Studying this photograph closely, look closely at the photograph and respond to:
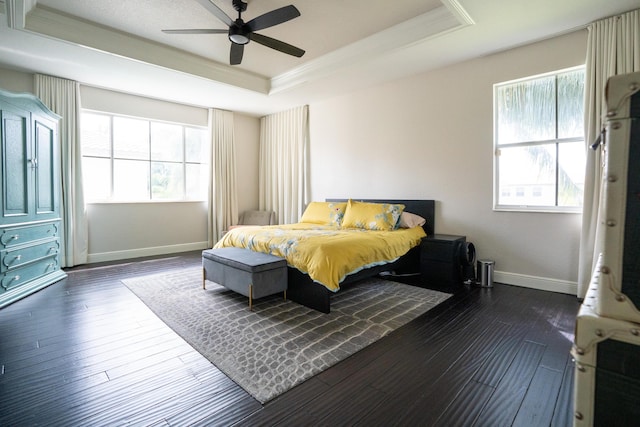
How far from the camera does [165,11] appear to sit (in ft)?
10.5

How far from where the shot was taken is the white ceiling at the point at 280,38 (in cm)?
297

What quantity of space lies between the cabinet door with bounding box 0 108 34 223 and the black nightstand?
14.6ft

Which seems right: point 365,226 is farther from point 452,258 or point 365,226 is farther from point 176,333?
point 176,333

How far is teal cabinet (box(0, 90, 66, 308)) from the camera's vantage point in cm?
306

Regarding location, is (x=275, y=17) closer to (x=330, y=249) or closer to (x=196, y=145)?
(x=330, y=249)

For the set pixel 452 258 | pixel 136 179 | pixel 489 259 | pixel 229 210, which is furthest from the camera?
pixel 229 210

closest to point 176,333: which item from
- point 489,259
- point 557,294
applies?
point 489,259

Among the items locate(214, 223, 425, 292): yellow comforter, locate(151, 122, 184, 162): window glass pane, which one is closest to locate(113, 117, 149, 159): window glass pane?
locate(151, 122, 184, 162): window glass pane

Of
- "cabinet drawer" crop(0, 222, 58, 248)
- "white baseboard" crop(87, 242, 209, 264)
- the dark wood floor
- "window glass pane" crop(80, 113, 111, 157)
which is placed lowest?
the dark wood floor

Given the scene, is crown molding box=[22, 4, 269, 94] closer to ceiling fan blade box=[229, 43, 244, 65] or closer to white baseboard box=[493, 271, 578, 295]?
ceiling fan blade box=[229, 43, 244, 65]

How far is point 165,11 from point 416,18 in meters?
2.62

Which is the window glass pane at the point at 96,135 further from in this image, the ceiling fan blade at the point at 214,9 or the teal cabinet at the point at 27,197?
the ceiling fan blade at the point at 214,9

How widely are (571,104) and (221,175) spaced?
18.1ft

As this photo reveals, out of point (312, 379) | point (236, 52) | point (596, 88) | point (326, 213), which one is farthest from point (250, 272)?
point (596, 88)
